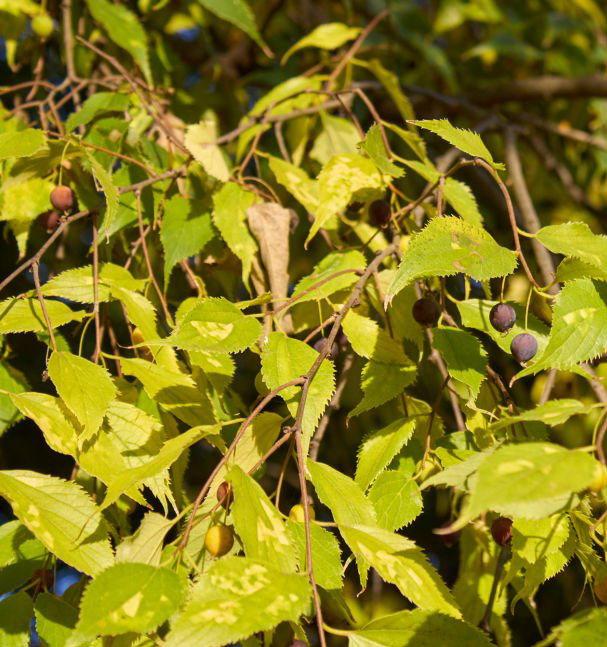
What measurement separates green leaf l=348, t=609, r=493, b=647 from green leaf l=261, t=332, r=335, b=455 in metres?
0.18

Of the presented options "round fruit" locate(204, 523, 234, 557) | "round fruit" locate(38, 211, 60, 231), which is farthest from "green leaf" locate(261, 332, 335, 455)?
"round fruit" locate(38, 211, 60, 231)

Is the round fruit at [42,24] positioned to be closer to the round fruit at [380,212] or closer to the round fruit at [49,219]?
the round fruit at [49,219]

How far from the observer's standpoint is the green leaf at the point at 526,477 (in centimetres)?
55

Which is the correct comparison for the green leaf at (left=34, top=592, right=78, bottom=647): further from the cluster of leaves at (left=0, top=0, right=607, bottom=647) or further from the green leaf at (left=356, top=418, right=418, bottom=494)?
the green leaf at (left=356, top=418, right=418, bottom=494)

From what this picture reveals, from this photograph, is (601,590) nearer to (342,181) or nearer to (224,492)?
(224,492)

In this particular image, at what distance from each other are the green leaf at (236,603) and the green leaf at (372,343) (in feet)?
1.15

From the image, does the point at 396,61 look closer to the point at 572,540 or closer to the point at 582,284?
the point at 582,284

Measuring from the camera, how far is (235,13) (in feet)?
5.14

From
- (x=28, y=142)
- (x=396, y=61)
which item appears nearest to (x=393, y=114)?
(x=396, y=61)

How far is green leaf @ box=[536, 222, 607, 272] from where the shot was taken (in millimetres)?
800

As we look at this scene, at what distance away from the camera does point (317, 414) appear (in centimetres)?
78

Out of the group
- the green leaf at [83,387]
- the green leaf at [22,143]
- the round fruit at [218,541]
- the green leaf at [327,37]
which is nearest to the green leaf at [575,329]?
the round fruit at [218,541]

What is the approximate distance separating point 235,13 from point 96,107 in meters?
0.43

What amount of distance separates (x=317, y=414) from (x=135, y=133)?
2.41ft
